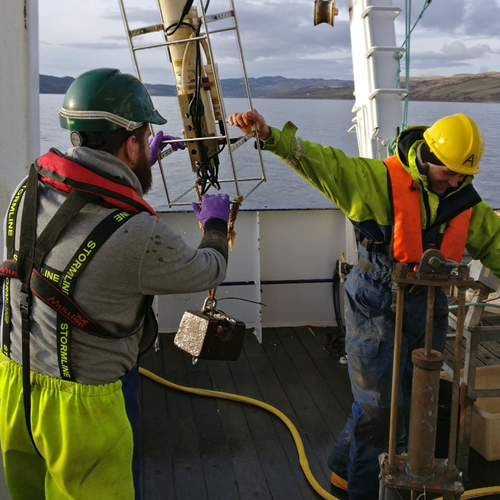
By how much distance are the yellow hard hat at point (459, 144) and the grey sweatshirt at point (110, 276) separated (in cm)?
109

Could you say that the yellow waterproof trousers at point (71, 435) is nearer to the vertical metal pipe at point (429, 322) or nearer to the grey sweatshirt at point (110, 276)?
the grey sweatshirt at point (110, 276)

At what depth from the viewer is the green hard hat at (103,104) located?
1.62 metres

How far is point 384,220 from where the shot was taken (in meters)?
2.43

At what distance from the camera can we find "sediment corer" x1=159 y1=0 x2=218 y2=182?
2.30 m

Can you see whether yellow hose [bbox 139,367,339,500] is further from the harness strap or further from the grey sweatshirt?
the harness strap

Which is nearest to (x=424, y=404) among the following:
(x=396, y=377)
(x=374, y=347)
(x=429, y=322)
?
(x=396, y=377)

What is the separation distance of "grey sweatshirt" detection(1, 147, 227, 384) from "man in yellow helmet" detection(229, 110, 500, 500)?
851mm

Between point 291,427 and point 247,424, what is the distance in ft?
0.89

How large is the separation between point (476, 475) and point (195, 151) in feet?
6.82

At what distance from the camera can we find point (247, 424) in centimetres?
340

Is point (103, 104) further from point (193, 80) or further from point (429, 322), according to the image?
point (429, 322)

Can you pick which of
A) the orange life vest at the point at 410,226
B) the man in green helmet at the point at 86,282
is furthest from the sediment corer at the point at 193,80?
the orange life vest at the point at 410,226

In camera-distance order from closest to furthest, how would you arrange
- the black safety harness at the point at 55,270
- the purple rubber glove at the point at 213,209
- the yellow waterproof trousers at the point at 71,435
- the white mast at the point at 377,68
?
the black safety harness at the point at 55,270
the yellow waterproof trousers at the point at 71,435
the purple rubber glove at the point at 213,209
the white mast at the point at 377,68

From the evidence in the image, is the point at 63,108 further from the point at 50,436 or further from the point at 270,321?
the point at 270,321
